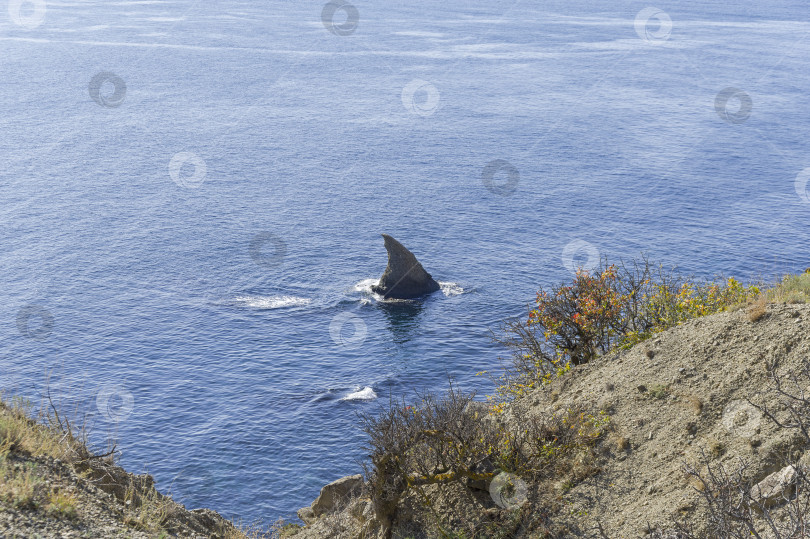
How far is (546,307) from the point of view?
33469mm

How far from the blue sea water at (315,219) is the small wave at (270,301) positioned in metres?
0.31

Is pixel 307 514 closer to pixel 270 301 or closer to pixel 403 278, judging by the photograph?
pixel 270 301

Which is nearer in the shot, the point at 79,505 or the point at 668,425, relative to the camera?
the point at 79,505

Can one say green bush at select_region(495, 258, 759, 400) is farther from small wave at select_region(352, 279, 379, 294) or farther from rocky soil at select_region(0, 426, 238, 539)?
small wave at select_region(352, 279, 379, 294)

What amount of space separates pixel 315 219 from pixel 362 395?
155 ft

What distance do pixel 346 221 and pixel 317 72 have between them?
9607cm

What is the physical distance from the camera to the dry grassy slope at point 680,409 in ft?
66.1

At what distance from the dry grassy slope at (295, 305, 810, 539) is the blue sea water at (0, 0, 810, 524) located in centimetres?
2617

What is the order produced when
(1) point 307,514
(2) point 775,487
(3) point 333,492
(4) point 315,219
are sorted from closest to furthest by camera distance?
(2) point 775,487 < (3) point 333,492 < (1) point 307,514 < (4) point 315,219

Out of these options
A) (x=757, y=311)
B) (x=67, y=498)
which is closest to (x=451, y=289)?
(x=757, y=311)

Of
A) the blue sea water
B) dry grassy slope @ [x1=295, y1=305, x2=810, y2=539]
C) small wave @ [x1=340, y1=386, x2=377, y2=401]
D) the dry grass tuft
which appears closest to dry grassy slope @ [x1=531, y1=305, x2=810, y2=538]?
dry grassy slope @ [x1=295, y1=305, x2=810, y2=539]

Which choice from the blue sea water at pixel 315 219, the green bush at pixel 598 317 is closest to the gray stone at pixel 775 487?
the green bush at pixel 598 317

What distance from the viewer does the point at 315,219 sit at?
104 meters

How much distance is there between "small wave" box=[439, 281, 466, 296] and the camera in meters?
80.6
